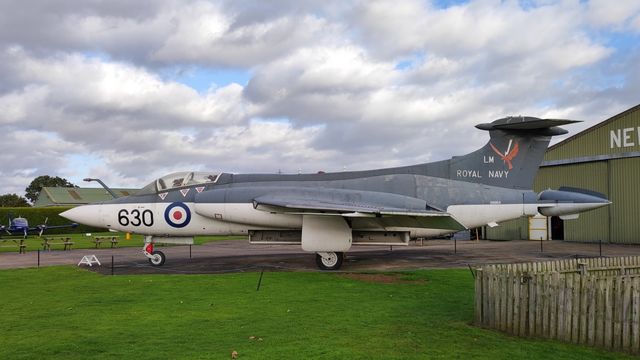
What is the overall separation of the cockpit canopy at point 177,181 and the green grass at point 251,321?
14.6ft

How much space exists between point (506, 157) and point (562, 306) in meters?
11.8

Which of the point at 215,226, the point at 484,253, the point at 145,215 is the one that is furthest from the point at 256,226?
the point at 484,253

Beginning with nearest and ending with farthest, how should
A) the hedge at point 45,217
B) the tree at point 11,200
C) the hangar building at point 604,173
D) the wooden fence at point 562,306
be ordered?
the wooden fence at point 562,306, the hangar building at point 604,173, the hedge at point 45,217, the tree at point 11,200

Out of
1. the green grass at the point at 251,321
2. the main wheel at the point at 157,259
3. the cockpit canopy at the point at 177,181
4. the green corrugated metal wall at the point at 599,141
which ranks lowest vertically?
the green grass at the point at 251,321

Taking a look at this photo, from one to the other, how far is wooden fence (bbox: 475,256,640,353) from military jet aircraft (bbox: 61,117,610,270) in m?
8.42

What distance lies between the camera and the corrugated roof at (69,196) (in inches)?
2926

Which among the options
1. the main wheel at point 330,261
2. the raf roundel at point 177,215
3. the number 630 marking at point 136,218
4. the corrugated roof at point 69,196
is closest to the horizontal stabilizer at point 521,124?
the main wheel at point 330,261

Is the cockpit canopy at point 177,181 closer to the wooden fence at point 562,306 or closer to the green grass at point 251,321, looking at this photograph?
the green grass at point 251,321

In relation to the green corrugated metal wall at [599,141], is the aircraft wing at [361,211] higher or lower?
lower

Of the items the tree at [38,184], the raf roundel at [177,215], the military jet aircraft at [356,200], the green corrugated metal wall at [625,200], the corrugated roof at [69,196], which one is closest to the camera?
the military jet aircraft at [356,200]

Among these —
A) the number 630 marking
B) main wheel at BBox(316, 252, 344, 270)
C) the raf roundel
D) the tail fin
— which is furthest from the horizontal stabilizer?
the number 630 marking

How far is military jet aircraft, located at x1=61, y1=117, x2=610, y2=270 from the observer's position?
56.9ft

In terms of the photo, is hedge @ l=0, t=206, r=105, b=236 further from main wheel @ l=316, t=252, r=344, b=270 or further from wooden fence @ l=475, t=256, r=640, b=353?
wooden fence @ l=475, t=256, r=640, b=353

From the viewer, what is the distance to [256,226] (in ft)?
59.3
